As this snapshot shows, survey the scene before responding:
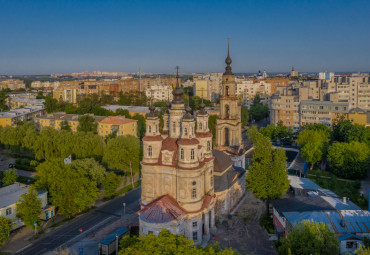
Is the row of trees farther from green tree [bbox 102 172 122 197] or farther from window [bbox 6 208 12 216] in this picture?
window [bbox 6 208 12 216]

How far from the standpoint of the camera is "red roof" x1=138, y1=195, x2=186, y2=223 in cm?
2184

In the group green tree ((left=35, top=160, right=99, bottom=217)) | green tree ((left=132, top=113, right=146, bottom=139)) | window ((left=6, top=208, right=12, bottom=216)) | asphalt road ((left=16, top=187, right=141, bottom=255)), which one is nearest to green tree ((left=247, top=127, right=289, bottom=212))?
asphalt road ((left=16, top=187, right=141, bottom=255))

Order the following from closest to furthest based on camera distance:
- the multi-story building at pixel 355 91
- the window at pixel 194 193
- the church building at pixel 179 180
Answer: the church building at pixel 179 180 → the window at pixel 194 193 → the multi-story building at pixel 355 91

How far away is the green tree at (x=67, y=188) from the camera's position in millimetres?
27781

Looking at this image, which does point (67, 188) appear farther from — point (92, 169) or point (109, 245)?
point (109, 245)

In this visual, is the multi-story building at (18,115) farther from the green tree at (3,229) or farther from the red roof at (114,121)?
the green tree at (3,229)

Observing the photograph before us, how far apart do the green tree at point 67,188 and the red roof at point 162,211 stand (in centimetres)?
804

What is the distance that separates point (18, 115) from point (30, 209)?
49.1m

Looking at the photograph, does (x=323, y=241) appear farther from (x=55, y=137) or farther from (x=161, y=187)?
(x=55, y=137)

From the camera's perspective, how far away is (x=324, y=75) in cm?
14688

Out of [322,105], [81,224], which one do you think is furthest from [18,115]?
[322,105]

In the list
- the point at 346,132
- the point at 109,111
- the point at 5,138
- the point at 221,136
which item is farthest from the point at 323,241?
the point at 109,111

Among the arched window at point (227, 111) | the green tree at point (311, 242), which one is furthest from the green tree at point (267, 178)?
the green tree at point (311, 242)

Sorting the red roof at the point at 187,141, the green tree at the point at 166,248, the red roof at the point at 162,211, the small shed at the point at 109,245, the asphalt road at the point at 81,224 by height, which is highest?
the red roof at the point at 187,141
